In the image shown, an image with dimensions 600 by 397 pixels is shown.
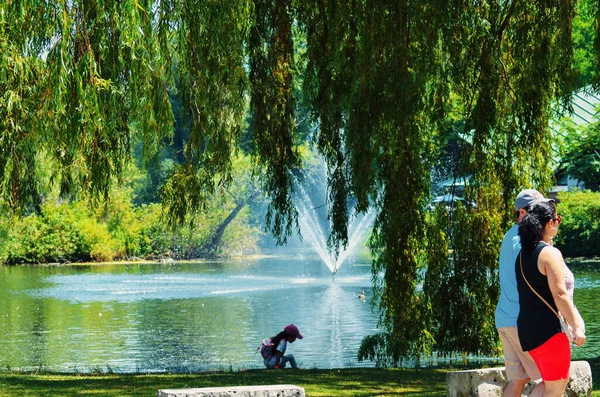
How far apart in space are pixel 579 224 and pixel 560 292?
3323cm

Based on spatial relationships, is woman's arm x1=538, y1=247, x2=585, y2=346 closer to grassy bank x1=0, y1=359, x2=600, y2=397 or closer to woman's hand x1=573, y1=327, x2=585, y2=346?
woman's hand x1=573, y1=327, x2=585, y2=346

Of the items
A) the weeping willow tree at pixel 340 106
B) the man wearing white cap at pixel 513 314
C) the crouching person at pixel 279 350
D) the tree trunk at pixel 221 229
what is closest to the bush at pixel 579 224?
the tree trunk at pixel 221 229

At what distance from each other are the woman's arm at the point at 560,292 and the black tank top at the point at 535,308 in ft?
0.24

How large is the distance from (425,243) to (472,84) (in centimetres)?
212

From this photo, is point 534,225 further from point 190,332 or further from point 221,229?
point 221,229

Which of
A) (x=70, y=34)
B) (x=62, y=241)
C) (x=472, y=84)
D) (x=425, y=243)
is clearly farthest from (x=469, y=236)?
(x=62, y=241)

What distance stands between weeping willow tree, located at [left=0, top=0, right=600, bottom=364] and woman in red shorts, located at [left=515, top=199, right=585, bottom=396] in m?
3.55

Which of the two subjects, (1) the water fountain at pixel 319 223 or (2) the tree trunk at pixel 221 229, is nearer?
(1) the water fountain at pixel 319 223

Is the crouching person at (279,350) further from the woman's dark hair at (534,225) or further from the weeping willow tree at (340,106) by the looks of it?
the woman's dark hair at (534,225)

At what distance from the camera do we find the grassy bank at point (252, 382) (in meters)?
9.92

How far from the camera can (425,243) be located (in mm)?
12117

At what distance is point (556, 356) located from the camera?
5684 millimetres

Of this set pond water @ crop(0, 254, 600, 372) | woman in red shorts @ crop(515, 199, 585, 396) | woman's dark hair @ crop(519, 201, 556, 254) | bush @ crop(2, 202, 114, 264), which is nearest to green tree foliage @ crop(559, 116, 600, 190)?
pond water @ crop(0, 254, 600, 372)

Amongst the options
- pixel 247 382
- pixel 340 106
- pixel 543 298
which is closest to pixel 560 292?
pixel 543 298
